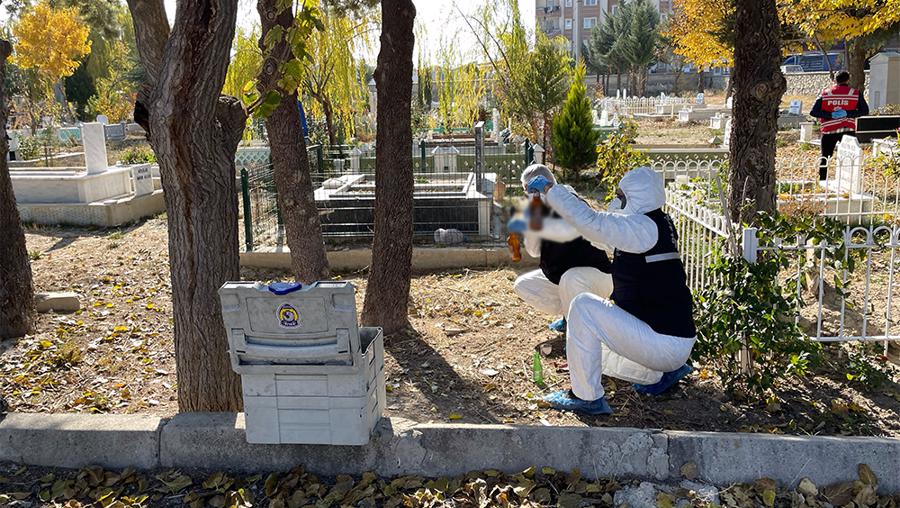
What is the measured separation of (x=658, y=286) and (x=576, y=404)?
2.70 ft

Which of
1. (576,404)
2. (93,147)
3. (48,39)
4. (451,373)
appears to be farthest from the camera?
(48,39)

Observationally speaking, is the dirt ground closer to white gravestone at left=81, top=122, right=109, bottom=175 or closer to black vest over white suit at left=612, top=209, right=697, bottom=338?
black vest over white suit at left=612, top=209, right=697, bottom=338

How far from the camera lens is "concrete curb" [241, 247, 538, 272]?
9.12 meters

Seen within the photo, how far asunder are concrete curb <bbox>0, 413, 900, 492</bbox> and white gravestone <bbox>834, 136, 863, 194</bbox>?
7.22 metres

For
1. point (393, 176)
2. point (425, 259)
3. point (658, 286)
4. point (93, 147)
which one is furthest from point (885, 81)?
point (658, 286)

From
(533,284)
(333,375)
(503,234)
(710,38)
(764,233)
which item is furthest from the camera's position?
(710,38)

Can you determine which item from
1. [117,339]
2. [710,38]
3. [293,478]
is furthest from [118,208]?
[710,38]

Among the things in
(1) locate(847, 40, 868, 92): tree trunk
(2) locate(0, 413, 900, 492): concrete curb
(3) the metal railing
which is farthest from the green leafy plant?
(1) locate(847, 40, 868, 92): tree trunk

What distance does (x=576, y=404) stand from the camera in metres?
4.47

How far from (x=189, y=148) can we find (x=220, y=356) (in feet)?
3.87

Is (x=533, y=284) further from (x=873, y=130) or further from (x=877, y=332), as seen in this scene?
(x=873, y=130)

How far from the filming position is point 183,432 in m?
4.00

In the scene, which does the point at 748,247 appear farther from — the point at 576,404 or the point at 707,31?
the point at 707,31

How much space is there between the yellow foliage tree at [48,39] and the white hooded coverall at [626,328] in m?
33.8
